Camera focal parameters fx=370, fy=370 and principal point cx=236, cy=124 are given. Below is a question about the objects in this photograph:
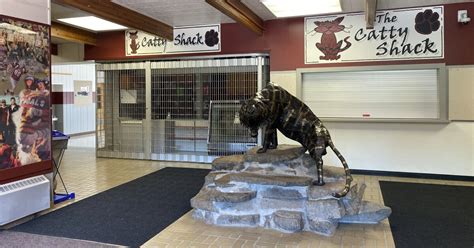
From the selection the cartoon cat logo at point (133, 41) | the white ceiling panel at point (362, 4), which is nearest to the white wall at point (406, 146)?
the white ceiling panel at point (362, 4)

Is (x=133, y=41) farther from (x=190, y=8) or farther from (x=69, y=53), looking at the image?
(x=190, y=8)

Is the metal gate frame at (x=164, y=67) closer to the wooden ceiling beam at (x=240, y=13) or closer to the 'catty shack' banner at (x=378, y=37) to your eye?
the wooden ceiling beam at (x=240, y=13)

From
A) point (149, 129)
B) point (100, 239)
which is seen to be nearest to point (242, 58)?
point (149, 129)

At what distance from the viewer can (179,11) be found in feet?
19.3

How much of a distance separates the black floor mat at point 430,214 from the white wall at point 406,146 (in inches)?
24.5

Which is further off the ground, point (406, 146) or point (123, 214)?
point (406, 146)

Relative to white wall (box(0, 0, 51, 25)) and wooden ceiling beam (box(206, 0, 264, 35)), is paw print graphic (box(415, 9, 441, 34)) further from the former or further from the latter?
white wall (box(0, 0, 51, 25))

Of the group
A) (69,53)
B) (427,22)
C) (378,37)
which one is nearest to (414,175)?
(378,37)

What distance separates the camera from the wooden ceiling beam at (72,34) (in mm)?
6562

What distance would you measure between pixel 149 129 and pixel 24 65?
372cm

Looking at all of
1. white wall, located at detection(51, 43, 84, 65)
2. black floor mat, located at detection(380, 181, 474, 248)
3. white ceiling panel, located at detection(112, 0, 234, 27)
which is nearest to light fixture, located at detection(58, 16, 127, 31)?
white ceiling panel, located at detection(112, 0, 234, 27)

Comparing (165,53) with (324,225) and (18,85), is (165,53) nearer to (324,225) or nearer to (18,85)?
(18,85)

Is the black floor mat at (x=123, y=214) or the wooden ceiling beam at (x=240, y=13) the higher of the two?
the wooden ceiling beam at (x=240, y=13)

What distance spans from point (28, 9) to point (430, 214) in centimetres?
460
